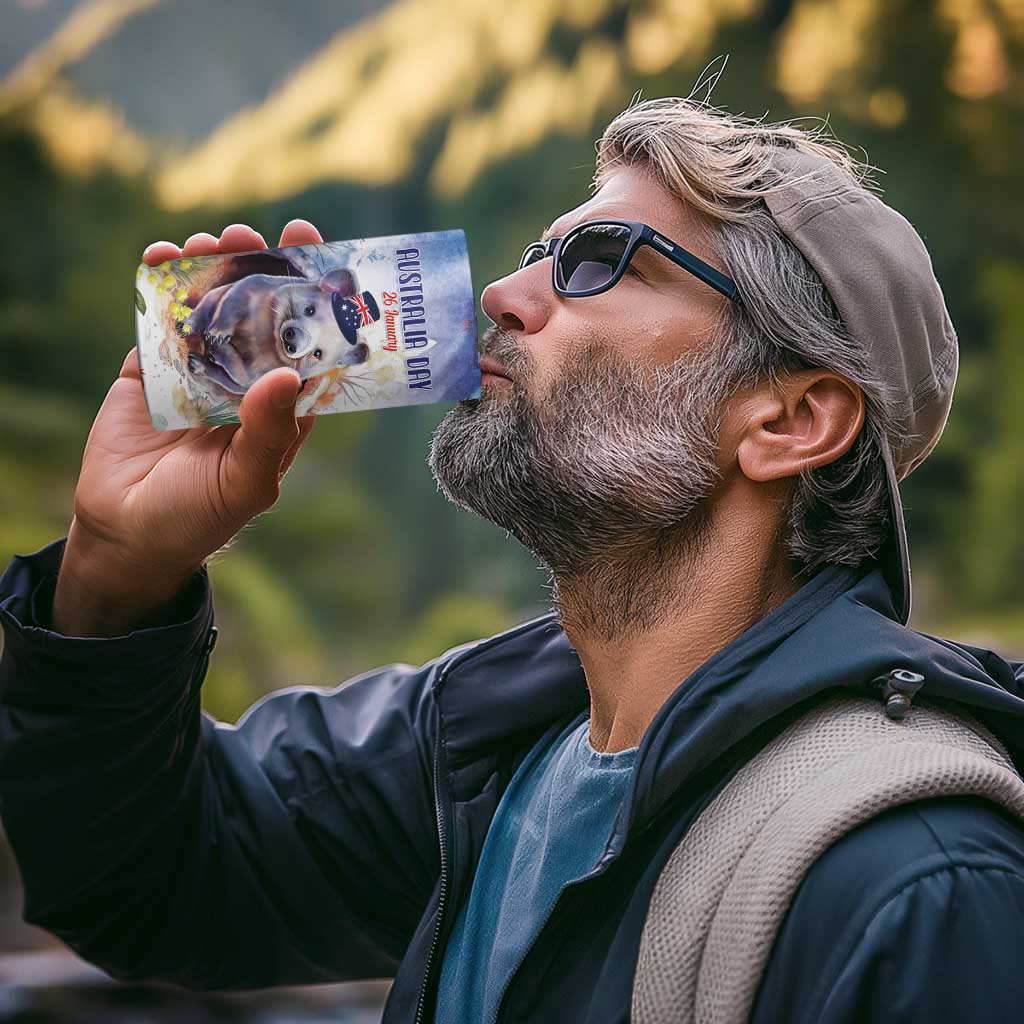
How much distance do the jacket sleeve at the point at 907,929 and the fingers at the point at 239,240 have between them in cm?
108

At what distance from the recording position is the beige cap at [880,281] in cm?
155

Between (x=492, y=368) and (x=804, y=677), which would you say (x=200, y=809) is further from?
(x=804, y=677)

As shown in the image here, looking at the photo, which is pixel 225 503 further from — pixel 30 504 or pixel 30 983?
pixel 30 504

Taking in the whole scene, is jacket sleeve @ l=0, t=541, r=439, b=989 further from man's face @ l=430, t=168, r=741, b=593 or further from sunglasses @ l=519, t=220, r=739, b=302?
sunglasses @ l=519, t=220, r=739, b=302

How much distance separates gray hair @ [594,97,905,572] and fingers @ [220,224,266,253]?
59 centimetres

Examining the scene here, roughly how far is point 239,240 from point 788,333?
30.1 inches

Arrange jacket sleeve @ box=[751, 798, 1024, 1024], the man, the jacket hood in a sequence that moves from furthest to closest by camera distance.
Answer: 1. the man
2. the jacket hood
3. jacket sleeve @ box=[751, 798, 1024, 1024]

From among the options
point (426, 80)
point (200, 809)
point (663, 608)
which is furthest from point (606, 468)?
point (426, 80)

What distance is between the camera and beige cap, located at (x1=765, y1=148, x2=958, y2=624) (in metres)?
1.55

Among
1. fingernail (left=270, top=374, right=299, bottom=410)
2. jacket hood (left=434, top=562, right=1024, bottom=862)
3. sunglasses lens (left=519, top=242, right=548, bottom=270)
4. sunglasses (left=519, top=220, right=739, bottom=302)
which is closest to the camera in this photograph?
jacket hood (left=434, top=562, right=1024, bottom=862)

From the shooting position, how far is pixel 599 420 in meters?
1.61

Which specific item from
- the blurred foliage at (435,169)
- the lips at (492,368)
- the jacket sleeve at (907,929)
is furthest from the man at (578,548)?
the blurred foliage at (435,169)

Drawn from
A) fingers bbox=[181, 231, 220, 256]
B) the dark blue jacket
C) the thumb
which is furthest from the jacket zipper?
fingers bbox=[181, 231, 220, 256]

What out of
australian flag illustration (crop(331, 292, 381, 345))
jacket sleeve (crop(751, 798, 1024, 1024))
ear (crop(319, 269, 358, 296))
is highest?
ear (crop(319, 269, 358, 296))
